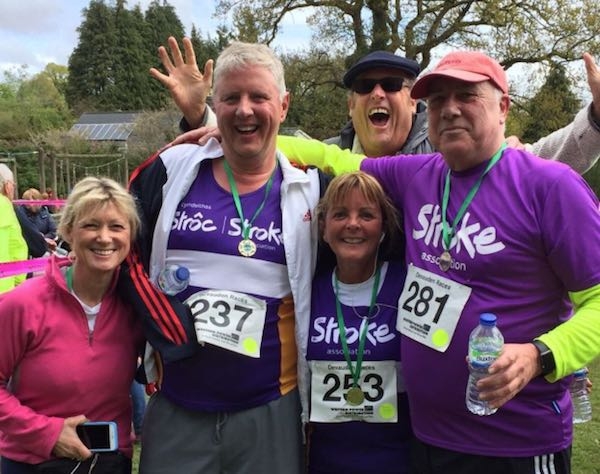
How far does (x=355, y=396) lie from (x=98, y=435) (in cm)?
104

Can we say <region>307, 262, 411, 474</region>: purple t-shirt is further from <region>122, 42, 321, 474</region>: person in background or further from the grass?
the grass

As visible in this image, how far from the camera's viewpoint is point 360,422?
8.14 feet

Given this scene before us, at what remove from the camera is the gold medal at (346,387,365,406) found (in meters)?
2.47

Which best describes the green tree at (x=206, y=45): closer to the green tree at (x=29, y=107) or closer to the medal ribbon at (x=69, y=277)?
the green tree at (x=29, y=107)

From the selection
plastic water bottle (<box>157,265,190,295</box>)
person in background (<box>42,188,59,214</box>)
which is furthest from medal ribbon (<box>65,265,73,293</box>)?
person in background (<box>42,188,59,214</box>)

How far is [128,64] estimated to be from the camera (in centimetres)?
6150

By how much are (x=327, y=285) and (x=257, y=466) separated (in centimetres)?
80

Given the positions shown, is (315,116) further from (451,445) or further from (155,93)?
(155,93)

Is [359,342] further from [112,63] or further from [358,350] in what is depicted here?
[112,63]

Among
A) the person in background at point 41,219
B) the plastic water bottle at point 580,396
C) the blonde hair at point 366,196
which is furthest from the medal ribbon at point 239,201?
the person in background at point 41,219

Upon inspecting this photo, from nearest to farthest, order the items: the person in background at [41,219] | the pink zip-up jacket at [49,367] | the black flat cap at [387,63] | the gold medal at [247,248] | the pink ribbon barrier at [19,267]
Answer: the pink zip-up jacket at [49,367]
the gold medal at [247,248]
the black flat cap at [387,63]
the pink ribbon barrier at [19,267]
the person in background at [41,219]

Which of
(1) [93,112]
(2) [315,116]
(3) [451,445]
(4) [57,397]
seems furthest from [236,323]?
(1) [93,112]

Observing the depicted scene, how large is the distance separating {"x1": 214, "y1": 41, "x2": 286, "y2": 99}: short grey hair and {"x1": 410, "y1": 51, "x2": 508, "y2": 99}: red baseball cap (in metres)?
0.62

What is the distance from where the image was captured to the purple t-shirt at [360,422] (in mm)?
2479
